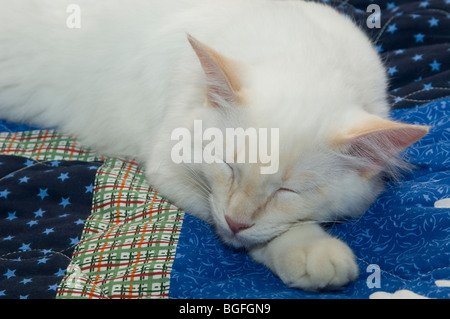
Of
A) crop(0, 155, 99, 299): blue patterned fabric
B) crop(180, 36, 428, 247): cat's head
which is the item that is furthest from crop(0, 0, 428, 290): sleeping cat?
crop(0, 155, 99, 299): blue patterned fabric

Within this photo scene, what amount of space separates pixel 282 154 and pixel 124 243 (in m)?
0.50

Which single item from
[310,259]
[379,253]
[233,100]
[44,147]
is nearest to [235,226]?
[310,259]

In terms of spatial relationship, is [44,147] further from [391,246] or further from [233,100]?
[391,246]

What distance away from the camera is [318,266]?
1.28m

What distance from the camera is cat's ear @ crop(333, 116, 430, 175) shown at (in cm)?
120

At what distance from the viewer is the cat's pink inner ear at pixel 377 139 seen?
1202 millimetres

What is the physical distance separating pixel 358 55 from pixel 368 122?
368 millimetres

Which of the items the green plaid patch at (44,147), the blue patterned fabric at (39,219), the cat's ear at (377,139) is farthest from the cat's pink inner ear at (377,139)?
the green plaid patch at (44,147)

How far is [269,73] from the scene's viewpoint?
4.50 feet

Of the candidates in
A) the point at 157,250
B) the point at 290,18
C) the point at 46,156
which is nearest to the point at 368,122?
the point at 290,18

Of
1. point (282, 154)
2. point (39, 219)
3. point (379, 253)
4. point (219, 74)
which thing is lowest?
point (39, 219)

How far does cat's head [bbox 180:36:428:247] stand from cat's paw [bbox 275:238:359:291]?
0.07m

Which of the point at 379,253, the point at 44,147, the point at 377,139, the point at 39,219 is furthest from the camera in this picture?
the point at 44,147

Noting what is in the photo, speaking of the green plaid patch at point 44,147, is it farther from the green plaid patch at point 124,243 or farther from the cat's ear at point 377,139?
the cat's ear at point 377,139
